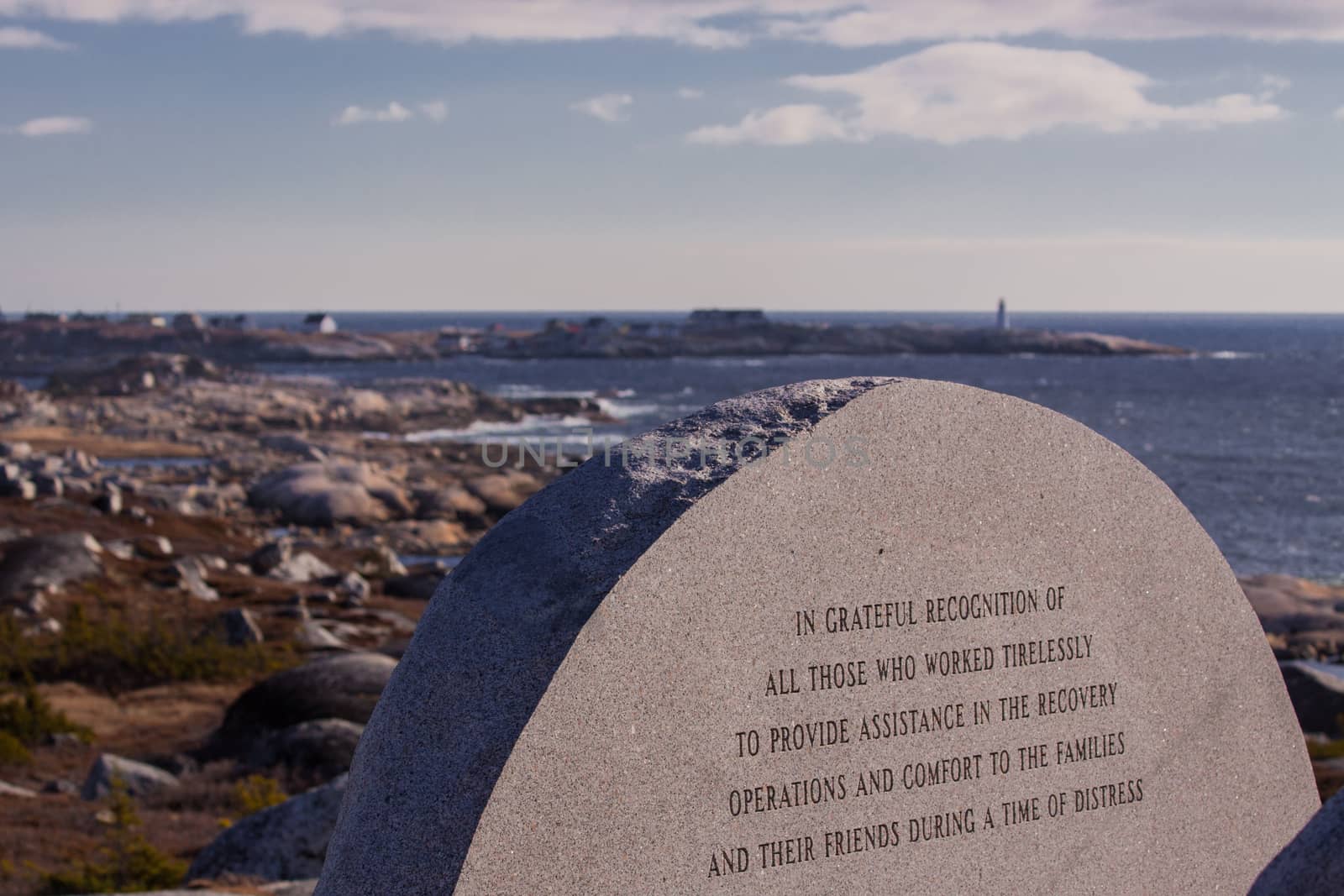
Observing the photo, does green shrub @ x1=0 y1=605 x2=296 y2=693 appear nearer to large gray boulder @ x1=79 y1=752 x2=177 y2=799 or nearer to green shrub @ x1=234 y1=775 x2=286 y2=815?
large gray boulder @ x1=79 y1=752 x2=177 y2=799

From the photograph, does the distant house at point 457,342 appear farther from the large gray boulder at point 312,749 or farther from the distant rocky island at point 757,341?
the large gray boulder at point 312,749

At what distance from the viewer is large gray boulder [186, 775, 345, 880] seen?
646 cm

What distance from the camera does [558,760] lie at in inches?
130

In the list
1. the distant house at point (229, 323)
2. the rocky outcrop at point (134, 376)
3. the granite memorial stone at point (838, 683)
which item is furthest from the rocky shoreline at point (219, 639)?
the distant house at point (229, 323)

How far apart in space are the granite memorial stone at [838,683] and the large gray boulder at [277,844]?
328cm

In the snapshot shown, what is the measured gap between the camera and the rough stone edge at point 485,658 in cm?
324

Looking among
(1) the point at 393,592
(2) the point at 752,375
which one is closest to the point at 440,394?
(2) the point at 752,375

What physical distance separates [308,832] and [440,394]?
6204 centimetres

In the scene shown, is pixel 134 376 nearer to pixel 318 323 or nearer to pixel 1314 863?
pixel 318 323

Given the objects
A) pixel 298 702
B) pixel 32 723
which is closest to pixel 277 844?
pixel 298 702

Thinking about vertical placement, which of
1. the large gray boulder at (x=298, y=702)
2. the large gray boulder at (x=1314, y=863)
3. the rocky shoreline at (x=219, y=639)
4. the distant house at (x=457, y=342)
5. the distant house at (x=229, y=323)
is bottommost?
the rocky shoreline at (x=219, y=639)

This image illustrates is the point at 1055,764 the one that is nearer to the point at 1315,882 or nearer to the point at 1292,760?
the point at 1292,760

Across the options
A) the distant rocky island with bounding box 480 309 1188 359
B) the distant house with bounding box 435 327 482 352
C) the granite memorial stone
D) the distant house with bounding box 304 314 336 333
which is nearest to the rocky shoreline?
the granite memorial stone

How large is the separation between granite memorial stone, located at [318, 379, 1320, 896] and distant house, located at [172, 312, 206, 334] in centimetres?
12279
